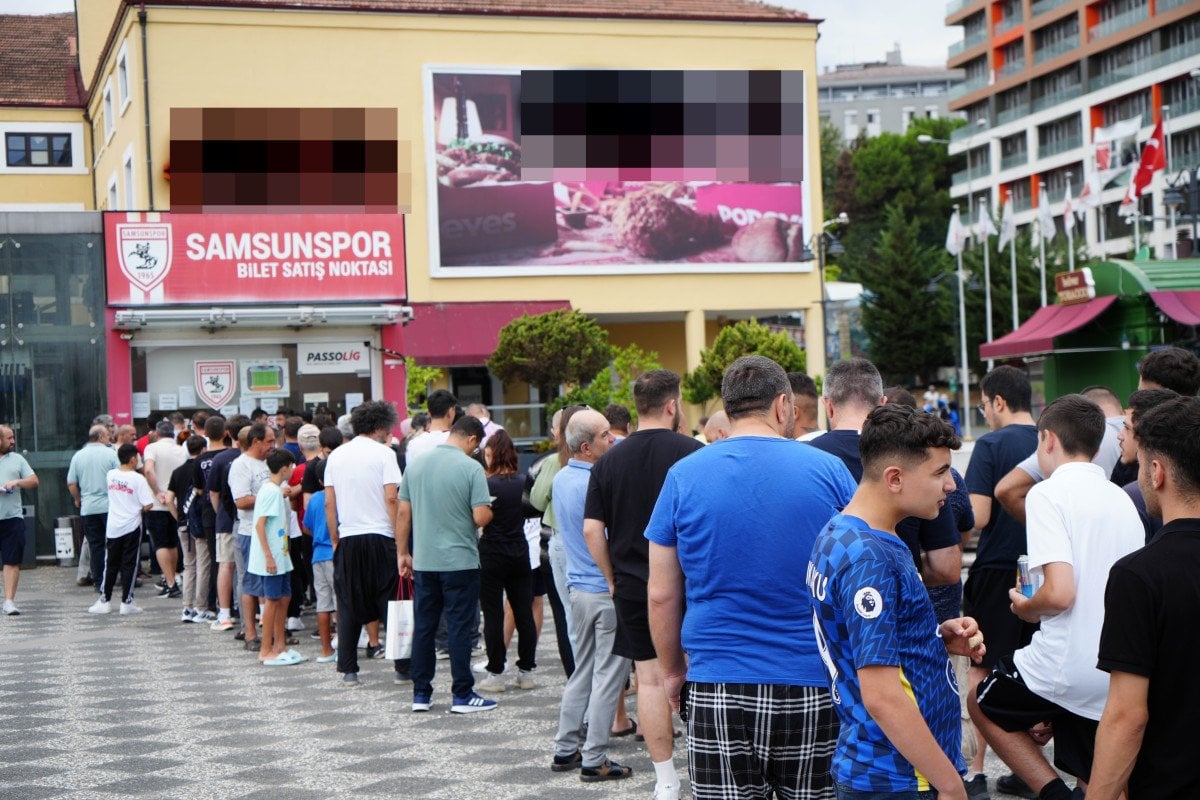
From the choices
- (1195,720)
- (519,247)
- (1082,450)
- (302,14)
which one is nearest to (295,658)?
(1082,450)

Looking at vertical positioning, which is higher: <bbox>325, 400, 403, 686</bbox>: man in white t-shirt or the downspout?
the downspout

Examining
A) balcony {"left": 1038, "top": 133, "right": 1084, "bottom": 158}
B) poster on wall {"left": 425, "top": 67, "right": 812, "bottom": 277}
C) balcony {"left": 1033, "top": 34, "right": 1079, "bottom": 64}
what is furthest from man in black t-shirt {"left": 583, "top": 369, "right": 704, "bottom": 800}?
balcony {"left": 1033, "top": 34, "right": 1079, "bottom": 64}

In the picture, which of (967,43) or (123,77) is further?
(967,43)

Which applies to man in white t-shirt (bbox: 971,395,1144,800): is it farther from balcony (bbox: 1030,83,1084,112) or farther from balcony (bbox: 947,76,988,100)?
balcony (bbox: 947,76,988,100)

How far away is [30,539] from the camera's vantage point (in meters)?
20.0

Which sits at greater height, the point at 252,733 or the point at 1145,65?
the point at 1145,65

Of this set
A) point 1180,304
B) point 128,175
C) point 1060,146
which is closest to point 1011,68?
point 1060,146

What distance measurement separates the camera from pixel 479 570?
9.17 meters

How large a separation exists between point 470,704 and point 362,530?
1.82m

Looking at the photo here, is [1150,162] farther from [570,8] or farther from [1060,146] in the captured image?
[1060,146]

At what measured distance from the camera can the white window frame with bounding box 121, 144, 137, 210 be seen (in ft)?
107

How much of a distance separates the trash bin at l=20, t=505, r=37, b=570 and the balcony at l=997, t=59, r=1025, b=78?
211 feet

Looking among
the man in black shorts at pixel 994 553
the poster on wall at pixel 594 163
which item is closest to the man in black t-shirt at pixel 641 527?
the man in black shorts at pixel 994 553

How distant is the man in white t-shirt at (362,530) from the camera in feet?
33.6
